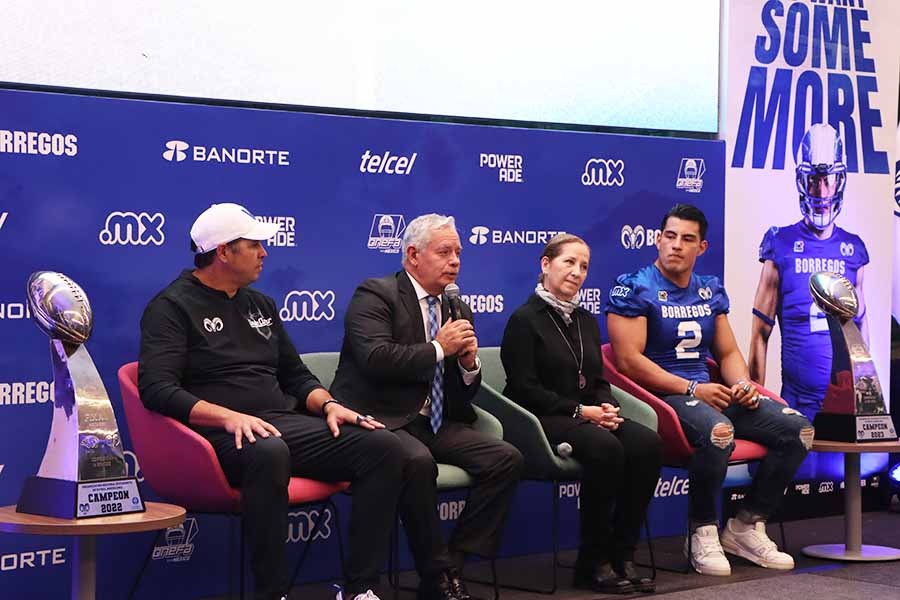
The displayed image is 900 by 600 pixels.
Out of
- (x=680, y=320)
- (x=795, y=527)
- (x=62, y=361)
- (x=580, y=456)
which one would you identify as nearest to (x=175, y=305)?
(x=62, y=361)

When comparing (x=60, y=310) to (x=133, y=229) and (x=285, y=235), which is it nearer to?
(x=133, y=229)

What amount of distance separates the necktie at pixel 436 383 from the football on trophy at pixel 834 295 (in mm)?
1786

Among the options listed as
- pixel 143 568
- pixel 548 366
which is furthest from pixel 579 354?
pixel 143 568

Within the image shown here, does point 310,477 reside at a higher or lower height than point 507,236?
lower

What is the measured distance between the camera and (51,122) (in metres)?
4.48

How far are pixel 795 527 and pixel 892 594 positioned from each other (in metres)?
1.56

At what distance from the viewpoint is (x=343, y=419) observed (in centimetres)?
436

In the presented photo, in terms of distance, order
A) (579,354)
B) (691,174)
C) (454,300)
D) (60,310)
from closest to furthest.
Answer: (60,310)
(454,300)
(579,354)
(691,174)

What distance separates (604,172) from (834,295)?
3.68ft

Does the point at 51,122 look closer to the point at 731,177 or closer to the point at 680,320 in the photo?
the point at 680,320

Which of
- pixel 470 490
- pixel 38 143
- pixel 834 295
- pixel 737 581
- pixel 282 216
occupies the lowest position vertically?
pixel 737 581

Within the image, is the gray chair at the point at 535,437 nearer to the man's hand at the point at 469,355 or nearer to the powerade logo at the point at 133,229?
the man's hand at the point at 469,355

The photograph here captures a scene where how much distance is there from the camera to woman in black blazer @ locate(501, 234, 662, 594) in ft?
16.0

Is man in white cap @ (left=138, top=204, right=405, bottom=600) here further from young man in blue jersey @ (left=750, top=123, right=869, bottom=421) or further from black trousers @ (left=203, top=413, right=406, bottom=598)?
young man in blue jersey @ (left=750, top=123, right=869, bottom=421)
